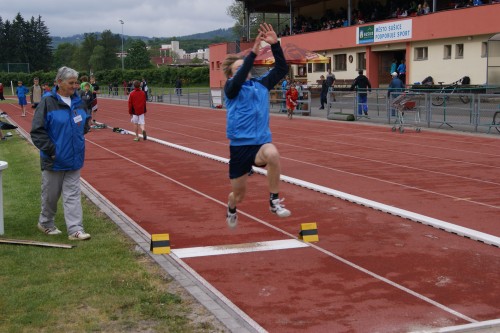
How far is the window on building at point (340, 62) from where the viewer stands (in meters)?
48.8

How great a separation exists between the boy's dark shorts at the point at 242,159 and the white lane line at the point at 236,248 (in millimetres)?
832

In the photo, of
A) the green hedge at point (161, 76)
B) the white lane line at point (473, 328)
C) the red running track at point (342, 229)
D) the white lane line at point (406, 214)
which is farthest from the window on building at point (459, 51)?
the green hedge at point (161, 76)

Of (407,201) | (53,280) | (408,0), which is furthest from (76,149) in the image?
(408,0)

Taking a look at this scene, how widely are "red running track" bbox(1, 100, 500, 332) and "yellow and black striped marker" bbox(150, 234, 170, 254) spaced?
333 mm

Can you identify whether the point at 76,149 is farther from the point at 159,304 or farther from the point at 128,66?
the point at 128,66

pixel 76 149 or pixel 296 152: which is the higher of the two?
pixel 76 149

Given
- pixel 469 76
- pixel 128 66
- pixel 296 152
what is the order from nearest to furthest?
pixel 296 152 < pixel 469 76 < pixel 128 66

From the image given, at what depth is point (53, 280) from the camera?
6.32 meters

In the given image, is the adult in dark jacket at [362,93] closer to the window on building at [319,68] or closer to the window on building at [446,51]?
the window on building at [446,51]

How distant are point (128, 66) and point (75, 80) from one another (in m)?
121

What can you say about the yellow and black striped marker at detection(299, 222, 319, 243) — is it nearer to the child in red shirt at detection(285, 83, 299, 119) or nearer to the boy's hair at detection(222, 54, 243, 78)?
the boy's hair at detection(222, 54, 243, 78)

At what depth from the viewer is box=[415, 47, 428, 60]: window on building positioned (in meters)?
40.2

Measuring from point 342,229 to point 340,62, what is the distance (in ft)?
138

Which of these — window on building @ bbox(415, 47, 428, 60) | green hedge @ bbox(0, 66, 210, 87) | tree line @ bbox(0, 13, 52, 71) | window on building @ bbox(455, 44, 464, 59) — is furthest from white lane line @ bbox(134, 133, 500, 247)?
tree line @ bbox(0, 13, 52, 71)
